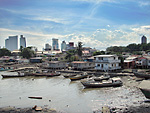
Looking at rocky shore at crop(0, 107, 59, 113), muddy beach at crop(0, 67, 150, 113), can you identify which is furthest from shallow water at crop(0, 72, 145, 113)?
rocky shore at crop(0, 107, 59, 113)

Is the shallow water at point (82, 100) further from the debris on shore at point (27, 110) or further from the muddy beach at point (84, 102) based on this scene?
the debris on shore at point (27, 110)

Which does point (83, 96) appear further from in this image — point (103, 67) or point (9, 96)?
point (103, 67)

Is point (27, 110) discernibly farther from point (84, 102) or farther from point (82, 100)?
point (82, 100)

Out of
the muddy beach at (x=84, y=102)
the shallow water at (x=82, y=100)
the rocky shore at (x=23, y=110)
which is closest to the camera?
the rocky shore at (x=23, y=110)

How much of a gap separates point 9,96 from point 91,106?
15291mm

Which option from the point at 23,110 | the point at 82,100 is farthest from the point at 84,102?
the point at 23,110

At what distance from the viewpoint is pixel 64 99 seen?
85.6 ft

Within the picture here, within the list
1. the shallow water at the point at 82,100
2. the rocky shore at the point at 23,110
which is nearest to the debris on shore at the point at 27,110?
the rocky shore at the point at 23,110

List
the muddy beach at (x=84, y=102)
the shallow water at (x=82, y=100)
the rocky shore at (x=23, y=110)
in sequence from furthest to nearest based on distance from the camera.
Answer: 1. the shallow water at (x=82, y=100)
2. the muddy beach at (x=84, y=102)
3. the rocky shore at (x=23, y=110)

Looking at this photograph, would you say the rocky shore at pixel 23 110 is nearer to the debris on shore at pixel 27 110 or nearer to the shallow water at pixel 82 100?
the debris on shore at pixel 27 110

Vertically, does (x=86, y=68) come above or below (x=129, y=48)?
below

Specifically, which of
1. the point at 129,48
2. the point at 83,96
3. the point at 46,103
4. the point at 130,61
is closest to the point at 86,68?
the point at 130,61

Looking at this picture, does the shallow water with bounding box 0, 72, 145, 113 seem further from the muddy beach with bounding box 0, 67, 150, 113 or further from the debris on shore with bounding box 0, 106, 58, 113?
the debris on shore with bounding box 0, 106, 58, 113

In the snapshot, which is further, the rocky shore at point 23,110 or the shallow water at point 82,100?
the shallow water at point 82,100
